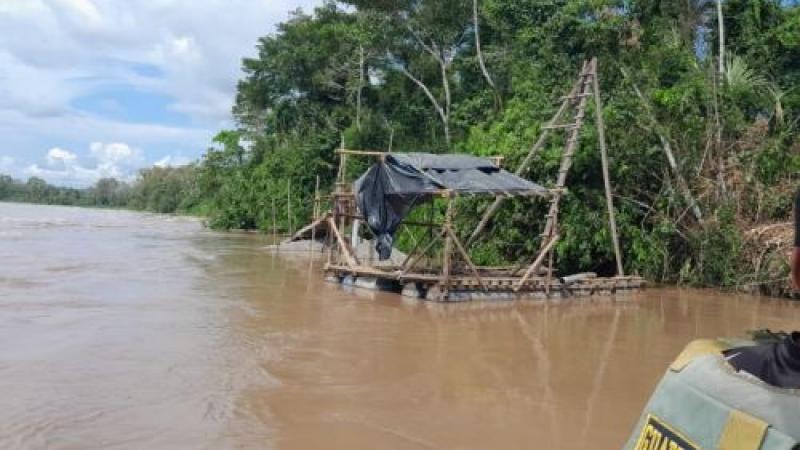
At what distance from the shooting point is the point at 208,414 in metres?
5.28

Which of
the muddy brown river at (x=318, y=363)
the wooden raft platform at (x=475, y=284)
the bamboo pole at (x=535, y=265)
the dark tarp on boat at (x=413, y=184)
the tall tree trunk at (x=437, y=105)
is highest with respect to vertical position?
the tall tree trunk at (x=437, y=105)

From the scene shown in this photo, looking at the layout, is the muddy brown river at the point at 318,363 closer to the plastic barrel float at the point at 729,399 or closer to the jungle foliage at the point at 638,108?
the jungle foliage at the point at 638,108

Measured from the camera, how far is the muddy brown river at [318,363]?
16.5 feet

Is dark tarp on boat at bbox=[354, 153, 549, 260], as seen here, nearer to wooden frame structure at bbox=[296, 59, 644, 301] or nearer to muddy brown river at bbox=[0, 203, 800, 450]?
wooden frame structure at bbox=[296, 59, 644, 301]

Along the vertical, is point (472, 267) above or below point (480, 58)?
below

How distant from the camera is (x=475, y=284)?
1195 cm

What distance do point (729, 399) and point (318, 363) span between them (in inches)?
239

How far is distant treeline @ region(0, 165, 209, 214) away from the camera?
65.9 meters

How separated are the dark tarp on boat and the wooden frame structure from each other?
0.24m

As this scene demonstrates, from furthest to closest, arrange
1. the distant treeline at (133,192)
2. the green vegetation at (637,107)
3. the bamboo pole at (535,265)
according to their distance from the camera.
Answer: the distant treeline at (133,192) < the green vegetation at (637,107) < the bamboo pole at (535,265)

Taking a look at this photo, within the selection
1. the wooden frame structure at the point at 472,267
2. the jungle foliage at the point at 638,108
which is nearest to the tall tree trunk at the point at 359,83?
the jungle foliage at the point at 638,108

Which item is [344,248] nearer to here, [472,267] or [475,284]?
[472,267]

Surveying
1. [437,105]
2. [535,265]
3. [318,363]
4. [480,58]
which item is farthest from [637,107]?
[318,363]

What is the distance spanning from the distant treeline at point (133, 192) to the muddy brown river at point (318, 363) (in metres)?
44.4
